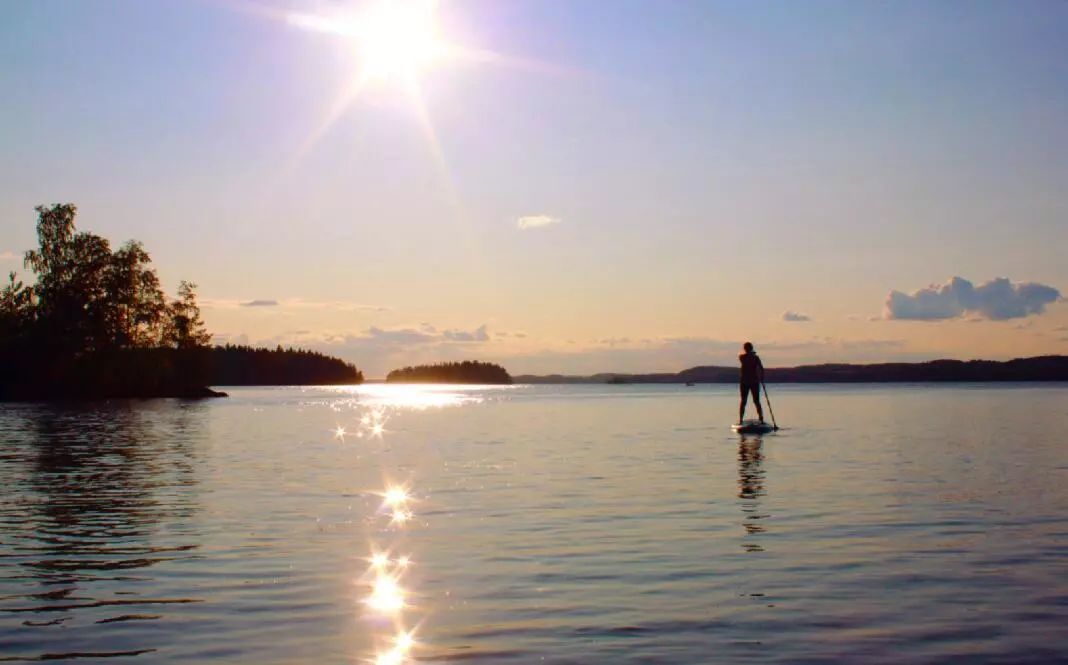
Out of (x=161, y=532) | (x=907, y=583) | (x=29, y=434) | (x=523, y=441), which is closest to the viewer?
(x=907, y=583)

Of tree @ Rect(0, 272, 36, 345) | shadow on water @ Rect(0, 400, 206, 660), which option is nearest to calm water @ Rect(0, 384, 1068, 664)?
shadow on water @ Rect(0, 400, 206, 660)

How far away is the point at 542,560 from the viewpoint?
14328 millimetres

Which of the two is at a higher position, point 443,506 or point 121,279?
point 121,279

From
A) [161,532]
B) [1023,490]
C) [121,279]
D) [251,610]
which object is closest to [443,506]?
[161,532]

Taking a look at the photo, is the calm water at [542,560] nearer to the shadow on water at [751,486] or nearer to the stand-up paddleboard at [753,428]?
the shadow on water at [751,486]

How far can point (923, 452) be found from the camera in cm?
3431

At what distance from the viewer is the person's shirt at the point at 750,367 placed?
4495 centimetres

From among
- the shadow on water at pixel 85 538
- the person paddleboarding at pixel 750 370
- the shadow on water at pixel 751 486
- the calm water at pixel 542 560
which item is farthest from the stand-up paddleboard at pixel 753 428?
the shadow on water at pixel 85 538

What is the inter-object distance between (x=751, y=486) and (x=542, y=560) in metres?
10.5

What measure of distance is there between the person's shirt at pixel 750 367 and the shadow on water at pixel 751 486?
17.6ft

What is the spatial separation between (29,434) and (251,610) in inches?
1725

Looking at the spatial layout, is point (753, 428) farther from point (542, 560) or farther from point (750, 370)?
point (542, 560)

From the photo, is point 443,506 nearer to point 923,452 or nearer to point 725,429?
point 923,452

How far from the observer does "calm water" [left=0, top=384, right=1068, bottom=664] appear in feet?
32.3
